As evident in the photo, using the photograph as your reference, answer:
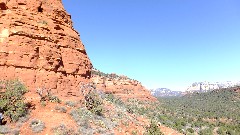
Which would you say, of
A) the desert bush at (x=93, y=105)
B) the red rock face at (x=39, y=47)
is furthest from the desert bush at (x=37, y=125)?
the desert bush at (x=93, y=105)

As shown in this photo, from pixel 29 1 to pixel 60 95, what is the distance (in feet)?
28.3

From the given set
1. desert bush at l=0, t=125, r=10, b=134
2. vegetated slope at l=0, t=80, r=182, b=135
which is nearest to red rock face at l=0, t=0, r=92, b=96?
vegetated slope at l=0, t=80, r=182, b=135

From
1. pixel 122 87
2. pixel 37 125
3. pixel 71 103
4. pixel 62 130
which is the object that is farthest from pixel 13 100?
pixel 122 87

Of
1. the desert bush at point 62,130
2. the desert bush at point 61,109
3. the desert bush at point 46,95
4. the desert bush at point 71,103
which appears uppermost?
the desert bush at point 46,95

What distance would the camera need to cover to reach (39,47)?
24391mm

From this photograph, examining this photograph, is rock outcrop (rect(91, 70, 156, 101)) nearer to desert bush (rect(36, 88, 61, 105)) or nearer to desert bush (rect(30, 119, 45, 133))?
desert bush (rect(36, 88, 61, 105))

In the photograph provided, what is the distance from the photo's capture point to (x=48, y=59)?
2483cm

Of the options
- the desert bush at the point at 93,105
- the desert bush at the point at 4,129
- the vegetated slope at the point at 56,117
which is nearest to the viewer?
the desert bush at the point at 4,129

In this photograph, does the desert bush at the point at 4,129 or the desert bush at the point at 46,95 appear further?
the desert bush at the point at 46,95

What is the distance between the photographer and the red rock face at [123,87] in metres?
76.1

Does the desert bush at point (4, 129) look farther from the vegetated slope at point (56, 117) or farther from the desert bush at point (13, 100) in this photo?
the desert bush at point (13, 100)

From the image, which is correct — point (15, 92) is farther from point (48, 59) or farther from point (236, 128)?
point (236, 128)

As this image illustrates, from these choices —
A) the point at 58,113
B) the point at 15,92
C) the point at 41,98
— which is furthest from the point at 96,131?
the point at 15,92

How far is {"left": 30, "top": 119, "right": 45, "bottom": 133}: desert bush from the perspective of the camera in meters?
19.0
